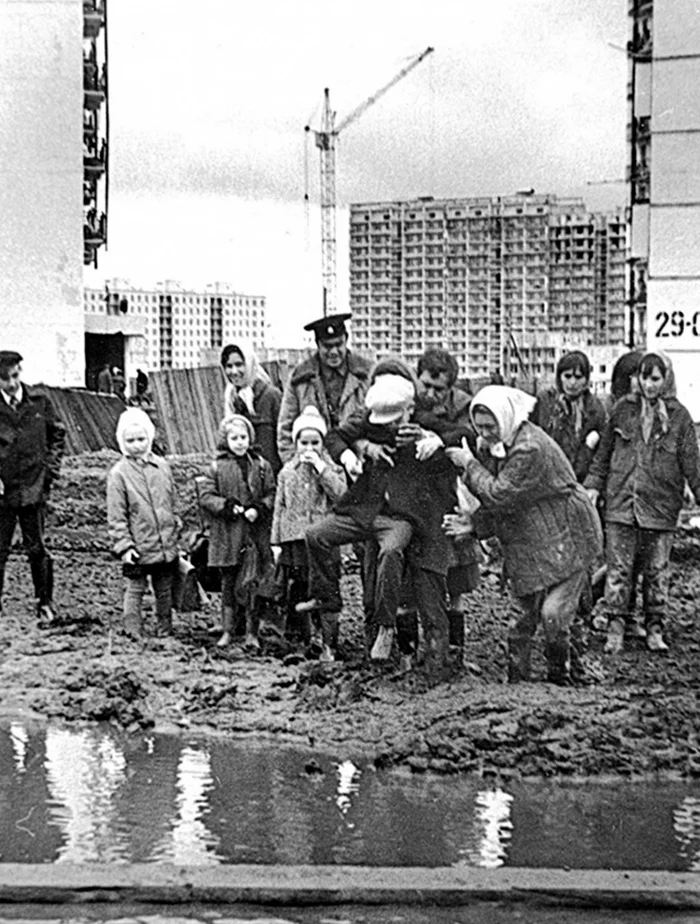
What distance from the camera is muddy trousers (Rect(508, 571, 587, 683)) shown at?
6723 mm

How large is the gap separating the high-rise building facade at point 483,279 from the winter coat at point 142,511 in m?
1.62

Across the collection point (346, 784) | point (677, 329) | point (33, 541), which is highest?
point (677, 329)

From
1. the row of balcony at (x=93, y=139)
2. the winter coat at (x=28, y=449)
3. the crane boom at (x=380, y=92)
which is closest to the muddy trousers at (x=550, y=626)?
the winter coat at (x=28, y=449)

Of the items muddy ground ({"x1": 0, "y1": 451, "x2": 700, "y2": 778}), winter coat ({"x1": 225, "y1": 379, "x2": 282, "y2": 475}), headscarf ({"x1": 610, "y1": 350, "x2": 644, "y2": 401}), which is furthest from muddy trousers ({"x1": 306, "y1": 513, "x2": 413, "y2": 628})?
headscarf ({"x1": 610, "y1": 350, "x2": 644, "y2": 401})

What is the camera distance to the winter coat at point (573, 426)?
8.09 m

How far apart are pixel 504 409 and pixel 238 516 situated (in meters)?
1.81

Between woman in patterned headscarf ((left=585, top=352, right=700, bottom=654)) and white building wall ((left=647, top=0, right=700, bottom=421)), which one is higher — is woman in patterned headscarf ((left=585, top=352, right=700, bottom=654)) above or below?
below

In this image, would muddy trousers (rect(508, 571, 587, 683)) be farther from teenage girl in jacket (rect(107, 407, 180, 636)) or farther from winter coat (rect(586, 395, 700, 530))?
teenage girl in jacket (rect(107, 407, 180, 636))

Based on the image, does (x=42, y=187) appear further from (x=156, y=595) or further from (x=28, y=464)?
(x=156, y=595)

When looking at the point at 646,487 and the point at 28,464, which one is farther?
the point at 28,464

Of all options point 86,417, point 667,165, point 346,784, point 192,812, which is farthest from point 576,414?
point 86,417

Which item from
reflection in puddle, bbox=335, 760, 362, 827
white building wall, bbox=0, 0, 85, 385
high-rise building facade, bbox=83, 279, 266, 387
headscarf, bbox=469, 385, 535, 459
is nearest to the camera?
reflection in puddle, bbox=335, 760, 362, 827

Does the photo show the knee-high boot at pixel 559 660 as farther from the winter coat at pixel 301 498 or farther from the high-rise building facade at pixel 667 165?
the high-rise building facade at pixel 667 165

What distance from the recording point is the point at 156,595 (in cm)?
841
